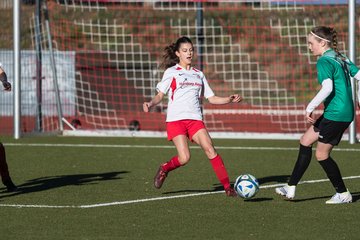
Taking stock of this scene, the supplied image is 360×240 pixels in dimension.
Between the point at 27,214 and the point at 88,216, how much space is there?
582 mm

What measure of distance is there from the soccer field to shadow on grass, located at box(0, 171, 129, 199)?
0.01 metres

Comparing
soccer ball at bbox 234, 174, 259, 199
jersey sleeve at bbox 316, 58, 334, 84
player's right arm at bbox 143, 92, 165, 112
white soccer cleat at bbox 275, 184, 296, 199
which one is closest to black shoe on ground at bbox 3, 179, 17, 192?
player's right arm at bbox 143, 92, 165, 112

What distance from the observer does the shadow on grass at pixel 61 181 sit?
11.6 meters

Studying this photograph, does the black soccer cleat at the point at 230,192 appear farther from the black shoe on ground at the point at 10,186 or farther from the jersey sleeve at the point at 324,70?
the black shoe on ground at the point at 10,186

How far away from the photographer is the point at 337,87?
10133mm

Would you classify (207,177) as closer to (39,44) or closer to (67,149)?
(67,149)

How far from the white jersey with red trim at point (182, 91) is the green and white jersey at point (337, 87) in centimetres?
153

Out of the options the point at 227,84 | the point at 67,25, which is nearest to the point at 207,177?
the point at 67,25

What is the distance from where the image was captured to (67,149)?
17.2 meters

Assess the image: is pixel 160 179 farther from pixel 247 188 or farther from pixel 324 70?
pixel 324 70

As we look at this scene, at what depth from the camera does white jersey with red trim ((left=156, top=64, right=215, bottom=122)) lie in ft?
36.2

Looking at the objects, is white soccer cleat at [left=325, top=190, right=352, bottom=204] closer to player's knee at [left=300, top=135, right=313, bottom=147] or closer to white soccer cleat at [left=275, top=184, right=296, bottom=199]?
white soccer cleat at [left=275, top=184, right=296, bottom=199]

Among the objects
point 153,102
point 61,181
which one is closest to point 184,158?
point 153,102

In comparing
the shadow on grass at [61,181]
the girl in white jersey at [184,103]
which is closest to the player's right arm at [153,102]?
the girl in white jersey at [184,103]
